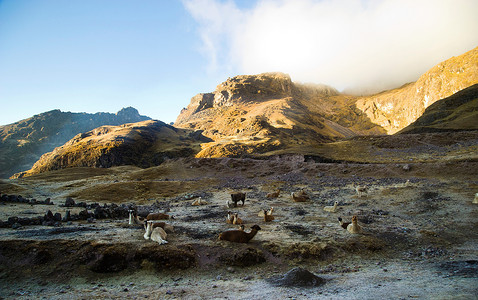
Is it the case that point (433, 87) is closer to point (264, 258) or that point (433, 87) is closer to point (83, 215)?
point (264, 258)

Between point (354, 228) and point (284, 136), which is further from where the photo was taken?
point (284, 136)

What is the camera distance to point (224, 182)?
37625 mm

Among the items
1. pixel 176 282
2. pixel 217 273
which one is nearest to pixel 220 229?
pixel 217 273

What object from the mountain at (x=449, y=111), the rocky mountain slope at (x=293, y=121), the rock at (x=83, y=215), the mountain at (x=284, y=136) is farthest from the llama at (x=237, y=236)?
the mountain at (x=449, y=111)

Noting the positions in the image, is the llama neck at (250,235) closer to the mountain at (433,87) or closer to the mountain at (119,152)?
the mountain at (119,152)

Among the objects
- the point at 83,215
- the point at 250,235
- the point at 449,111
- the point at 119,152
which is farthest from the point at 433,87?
the point at 83,215

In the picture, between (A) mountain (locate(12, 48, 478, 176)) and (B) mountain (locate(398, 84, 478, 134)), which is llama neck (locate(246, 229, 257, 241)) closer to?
(A) mountain (locate(12, 48, 478, 176))

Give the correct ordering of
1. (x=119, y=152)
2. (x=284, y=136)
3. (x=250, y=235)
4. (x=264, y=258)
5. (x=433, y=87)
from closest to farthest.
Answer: (x=264, y=258)
(x=250, y=235)
(x=119, y=152)
(x=284, y=136)
(x=433, y=87)

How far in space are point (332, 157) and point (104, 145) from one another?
93.1 metres

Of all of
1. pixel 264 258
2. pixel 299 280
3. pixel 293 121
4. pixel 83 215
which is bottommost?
pixel 264 258

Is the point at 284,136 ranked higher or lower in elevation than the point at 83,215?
higher

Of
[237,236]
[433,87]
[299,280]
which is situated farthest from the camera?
[433,87]

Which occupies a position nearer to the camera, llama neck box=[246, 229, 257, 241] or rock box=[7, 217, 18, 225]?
llama neck box=[246, 229, 257, 241]

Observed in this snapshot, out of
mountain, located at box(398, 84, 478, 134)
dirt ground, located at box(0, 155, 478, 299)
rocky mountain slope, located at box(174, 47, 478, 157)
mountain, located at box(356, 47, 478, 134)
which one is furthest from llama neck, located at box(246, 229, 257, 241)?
mountain, located at box(356, 47, 478, 134)
